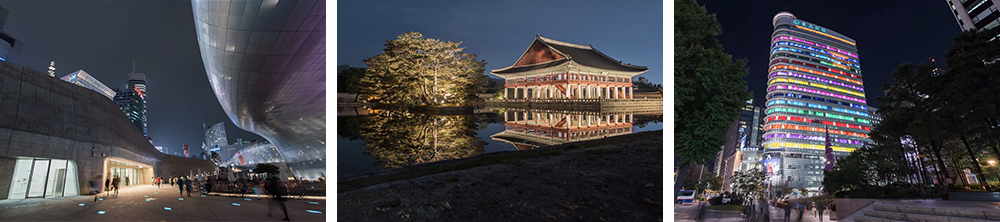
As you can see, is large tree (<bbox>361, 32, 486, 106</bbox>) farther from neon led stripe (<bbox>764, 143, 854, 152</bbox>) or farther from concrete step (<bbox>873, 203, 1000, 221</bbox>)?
concrete step (<bbox>873, 203, 1000, 221</bbox>)

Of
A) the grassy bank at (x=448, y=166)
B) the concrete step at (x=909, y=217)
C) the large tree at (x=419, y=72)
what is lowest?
the concrete step at (x=909, y=217)

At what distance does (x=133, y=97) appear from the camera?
473 centimetres

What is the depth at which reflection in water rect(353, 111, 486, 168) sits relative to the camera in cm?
375

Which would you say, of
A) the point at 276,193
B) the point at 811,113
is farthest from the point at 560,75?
the point at 276,193

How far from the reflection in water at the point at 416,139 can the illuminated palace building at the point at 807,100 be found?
409 cm

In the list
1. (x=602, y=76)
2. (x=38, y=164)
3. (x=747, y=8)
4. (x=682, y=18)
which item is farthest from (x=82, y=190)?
(x=602, y=76)

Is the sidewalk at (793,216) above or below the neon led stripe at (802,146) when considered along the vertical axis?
below

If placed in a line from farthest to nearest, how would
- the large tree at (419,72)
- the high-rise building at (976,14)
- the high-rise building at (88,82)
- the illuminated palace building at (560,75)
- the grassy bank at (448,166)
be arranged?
the illuminated palace building at (560,75) < the large tree at (419,72) < the high-rise building at (88,82) < the high-rise building at (976,14) < the grassy bank at (448,166)

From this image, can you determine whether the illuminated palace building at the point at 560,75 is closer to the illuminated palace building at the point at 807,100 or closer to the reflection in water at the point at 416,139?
the reflection in water at the point at 416,139

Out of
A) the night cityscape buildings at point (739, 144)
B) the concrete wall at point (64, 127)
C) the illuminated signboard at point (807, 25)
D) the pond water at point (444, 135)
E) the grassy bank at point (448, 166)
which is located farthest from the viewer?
the illuminated signboard at point (807, 25)

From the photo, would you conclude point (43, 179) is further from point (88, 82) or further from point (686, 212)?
point (686, 212)

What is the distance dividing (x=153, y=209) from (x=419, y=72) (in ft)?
13.0

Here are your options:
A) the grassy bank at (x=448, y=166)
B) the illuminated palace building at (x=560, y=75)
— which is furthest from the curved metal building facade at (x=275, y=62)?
the illuminated palace building at (x=560, y=75)

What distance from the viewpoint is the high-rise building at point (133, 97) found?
4.59 meters
